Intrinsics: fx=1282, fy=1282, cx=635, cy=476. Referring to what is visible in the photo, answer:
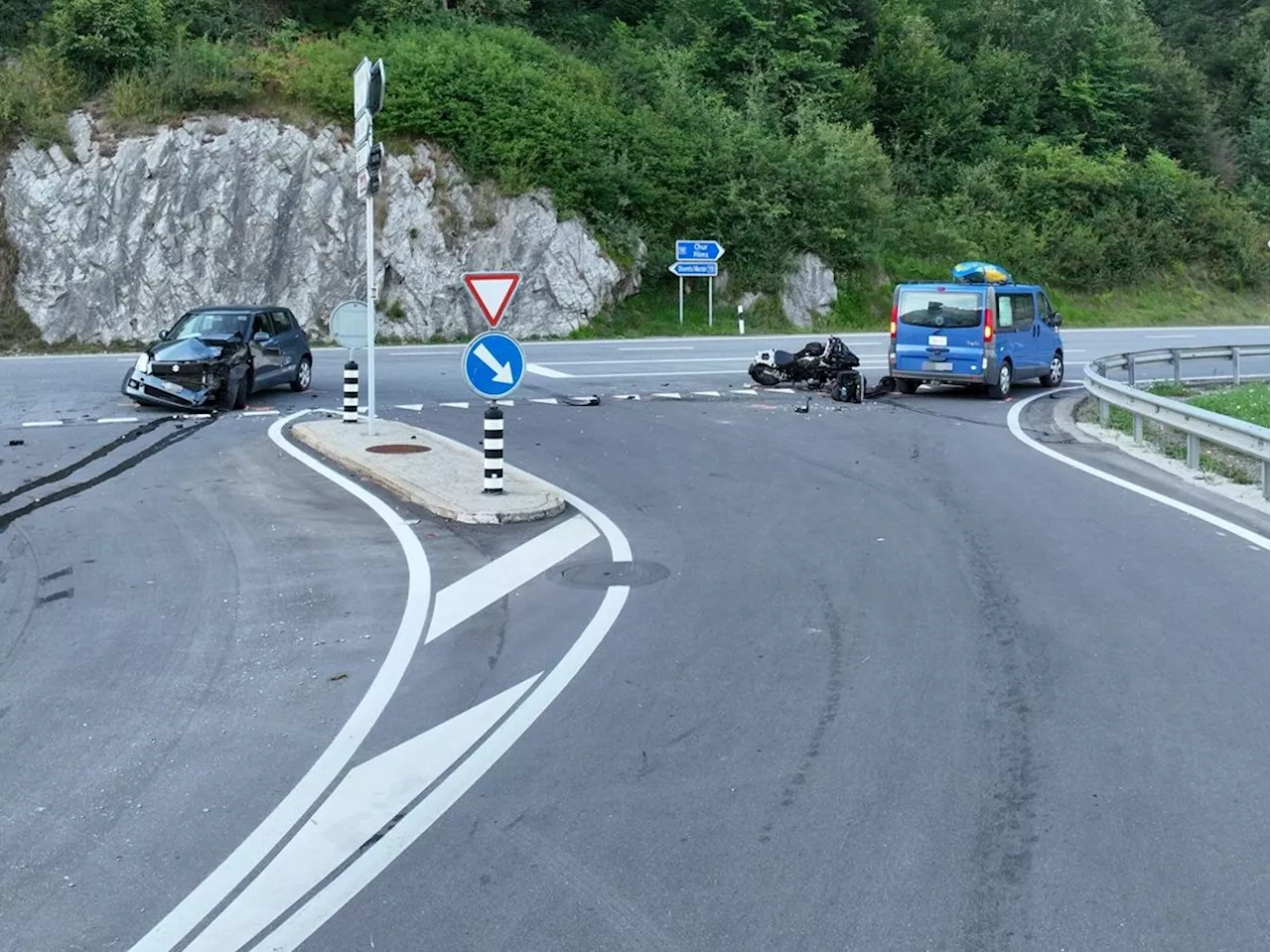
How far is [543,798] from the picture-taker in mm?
5316

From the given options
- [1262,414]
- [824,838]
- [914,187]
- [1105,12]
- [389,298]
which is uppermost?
[1105,12]

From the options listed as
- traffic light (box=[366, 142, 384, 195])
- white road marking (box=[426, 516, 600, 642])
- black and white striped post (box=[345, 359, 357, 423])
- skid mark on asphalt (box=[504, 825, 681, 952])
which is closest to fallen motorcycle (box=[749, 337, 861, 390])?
black and white striped post (box=[345, 359, 357, 423])

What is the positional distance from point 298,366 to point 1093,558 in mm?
15674

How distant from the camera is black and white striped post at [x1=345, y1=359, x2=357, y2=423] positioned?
16984 millimetres

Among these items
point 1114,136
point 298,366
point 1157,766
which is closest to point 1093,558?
point 1157,766

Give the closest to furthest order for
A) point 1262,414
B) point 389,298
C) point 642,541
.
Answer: point 642,541
point 1262,414
point 389,298

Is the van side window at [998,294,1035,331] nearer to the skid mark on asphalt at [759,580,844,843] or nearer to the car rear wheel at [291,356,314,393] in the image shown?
the car rear wheel at [291,356,314,393]

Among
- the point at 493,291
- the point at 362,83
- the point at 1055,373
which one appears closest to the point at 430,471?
the point at 493,291

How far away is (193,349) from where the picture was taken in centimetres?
1938

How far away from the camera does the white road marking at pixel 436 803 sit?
4336 mm

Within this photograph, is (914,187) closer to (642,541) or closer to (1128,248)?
(1128,248)

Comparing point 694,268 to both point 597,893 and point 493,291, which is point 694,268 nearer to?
point 493,291

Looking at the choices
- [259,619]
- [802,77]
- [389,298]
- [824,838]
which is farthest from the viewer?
[802,77]

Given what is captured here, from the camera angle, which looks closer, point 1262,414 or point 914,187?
point 1262,414
